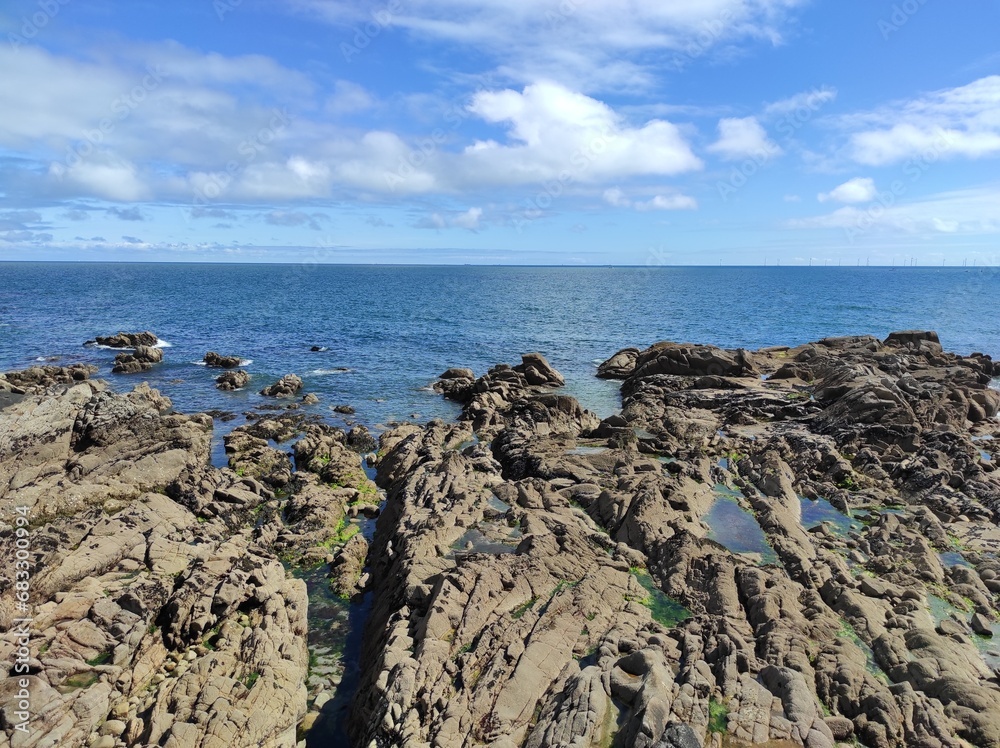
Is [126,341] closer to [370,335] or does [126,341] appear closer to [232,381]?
[370,335]

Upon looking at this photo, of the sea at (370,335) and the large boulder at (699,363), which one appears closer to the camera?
the sea at (370,335)

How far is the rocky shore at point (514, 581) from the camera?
12.8 m

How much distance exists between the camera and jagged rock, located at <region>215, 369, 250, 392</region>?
47.8 m

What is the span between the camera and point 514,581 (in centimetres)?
1727

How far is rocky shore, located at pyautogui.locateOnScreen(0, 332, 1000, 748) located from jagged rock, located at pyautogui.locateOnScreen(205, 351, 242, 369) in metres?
24.3

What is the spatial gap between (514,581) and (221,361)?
48.8m

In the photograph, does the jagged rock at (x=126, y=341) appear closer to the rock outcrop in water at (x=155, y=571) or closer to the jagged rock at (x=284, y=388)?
the jagged rock at (x=284, y=388)

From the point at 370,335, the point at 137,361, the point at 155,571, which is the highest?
the point at 370,335

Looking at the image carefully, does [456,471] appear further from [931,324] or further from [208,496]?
[931,324]

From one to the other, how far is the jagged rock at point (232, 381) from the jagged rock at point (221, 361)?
25.1ft

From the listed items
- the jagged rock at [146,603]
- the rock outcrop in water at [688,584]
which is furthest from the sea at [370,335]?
the rock outcrop in water at [688,584]

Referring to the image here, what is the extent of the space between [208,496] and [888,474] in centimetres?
3056

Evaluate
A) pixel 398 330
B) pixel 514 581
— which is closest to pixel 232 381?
pixel 514 581

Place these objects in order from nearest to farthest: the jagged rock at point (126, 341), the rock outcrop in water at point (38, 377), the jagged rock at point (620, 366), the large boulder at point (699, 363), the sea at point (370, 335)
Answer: the rock outcrop in water at point (38, 377)
the sea at point (370, 335)
the large boulder at point (699, 363)
the jagged rock at point (620, 366)
the jagged rock at point (126, 341)
